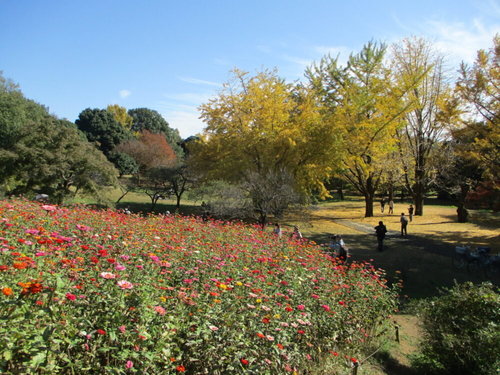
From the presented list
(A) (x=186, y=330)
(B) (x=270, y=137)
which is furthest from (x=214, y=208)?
(A) (x=186, y=330)

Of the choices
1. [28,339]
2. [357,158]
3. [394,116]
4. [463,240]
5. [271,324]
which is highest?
[394,116]

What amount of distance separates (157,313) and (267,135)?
18357 millimetres

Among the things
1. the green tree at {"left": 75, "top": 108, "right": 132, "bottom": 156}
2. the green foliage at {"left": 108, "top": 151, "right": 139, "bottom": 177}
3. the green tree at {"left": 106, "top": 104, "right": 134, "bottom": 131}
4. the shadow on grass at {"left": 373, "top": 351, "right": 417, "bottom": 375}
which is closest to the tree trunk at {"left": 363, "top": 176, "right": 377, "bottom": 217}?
the shadow on grass at {"left": 373, "top": 351, "right": 417, "bottom": 375}

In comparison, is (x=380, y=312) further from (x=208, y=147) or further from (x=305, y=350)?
(x=208, y=147)

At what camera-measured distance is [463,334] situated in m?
4.58

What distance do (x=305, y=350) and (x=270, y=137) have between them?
1740 centimetres

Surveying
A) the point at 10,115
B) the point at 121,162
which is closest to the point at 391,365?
the point at 10,115

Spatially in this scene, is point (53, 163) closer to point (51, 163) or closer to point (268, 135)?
point (51, 163)

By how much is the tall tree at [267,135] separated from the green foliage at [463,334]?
15.0m

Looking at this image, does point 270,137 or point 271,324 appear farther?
point 270,137

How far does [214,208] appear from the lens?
15594 millimetres

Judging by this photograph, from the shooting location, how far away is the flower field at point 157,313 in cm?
238

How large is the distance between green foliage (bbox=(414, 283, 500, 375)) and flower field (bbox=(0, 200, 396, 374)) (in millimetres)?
820

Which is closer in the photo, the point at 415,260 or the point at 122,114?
the point at 415,260
